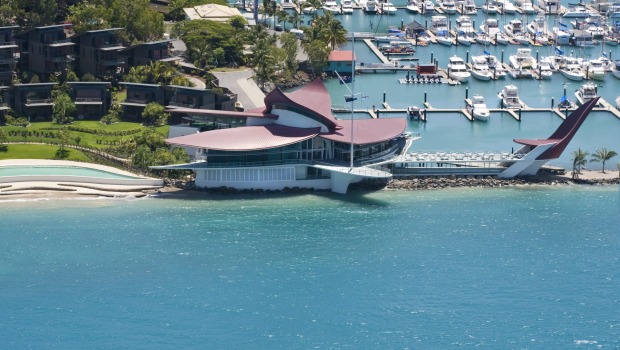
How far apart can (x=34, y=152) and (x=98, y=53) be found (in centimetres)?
2116

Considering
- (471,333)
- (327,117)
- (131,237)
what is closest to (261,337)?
(471,333)

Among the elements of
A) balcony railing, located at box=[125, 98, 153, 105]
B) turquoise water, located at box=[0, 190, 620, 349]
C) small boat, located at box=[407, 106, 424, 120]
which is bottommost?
turquoise water, located at box=[0, 190, 620, 349]

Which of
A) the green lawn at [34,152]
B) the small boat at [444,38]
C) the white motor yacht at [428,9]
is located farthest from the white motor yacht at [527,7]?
the green lawn at [34,152]

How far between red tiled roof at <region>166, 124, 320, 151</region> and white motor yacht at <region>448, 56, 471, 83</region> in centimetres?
4179

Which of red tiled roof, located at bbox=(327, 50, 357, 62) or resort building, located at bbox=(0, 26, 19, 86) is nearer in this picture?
resort building, located at bbox=(0, 26, 19, 86)

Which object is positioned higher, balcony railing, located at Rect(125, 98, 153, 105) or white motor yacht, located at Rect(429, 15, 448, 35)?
white motor yacht, located at Rect(429, 15, 448, 35)

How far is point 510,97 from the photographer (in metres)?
145

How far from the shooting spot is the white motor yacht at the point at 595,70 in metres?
157

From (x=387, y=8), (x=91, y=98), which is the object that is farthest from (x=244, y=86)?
(x=387, y=8)

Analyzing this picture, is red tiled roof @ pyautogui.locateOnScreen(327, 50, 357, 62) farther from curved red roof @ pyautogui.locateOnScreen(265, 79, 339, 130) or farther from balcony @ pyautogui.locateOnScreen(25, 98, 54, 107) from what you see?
balcony @ pyautogui.locateOnScreen(25, 98, 54, 107)

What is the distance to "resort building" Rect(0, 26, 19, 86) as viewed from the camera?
130750mm

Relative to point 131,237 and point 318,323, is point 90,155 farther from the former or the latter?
point 318,323

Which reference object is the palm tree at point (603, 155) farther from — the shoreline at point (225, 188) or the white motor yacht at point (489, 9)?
the white motor yacht at point (489, 9)

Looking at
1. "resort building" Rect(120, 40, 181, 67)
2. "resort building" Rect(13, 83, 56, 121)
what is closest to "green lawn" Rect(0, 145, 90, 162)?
"resort building" Rect(13, 83, 56, 121)
